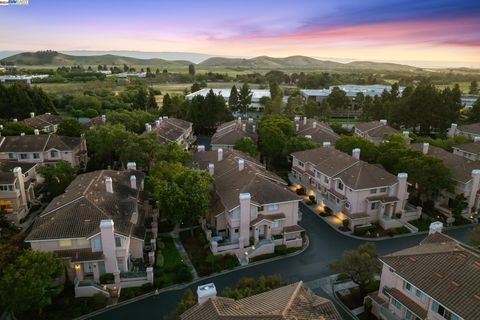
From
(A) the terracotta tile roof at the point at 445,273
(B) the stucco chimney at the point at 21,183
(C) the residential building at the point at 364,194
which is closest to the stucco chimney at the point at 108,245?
(B) the stucco chimney at the point at 21,183

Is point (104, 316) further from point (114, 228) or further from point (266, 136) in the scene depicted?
point (266, 136)

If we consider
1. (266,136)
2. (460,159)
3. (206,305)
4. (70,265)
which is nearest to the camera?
(206,305)

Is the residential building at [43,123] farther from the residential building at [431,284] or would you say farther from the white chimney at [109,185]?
the residential building at [431,284]

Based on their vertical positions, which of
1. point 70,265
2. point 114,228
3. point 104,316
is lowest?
point 104,316

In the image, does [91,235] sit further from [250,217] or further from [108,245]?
[250,217]

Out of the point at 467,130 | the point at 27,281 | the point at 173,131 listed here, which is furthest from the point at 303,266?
the point at 467,130


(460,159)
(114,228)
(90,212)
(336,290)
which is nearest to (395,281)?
(336,290)
